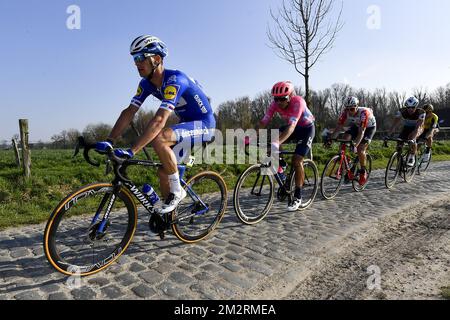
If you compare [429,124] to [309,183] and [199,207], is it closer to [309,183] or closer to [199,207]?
[309,183]

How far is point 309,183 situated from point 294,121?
203cm

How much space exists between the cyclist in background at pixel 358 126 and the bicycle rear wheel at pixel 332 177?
54cm

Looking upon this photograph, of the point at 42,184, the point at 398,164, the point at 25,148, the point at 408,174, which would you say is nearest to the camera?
the point at 42,184

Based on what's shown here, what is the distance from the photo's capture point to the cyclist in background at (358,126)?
771 cm

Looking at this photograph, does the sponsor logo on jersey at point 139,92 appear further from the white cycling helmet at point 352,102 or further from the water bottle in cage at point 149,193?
the white cycling helmet at point 352,102

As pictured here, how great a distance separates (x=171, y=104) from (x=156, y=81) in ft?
1.91

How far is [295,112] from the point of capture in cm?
562

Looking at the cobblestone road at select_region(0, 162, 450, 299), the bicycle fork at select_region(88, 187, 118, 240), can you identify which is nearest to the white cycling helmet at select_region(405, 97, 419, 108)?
the cobblestone road at select_region(0, 162, 450, 299)

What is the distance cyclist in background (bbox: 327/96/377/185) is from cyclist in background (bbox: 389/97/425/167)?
73.1 inches

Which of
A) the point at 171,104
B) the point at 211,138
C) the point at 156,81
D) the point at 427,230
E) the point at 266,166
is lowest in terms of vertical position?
the point at 427,230
